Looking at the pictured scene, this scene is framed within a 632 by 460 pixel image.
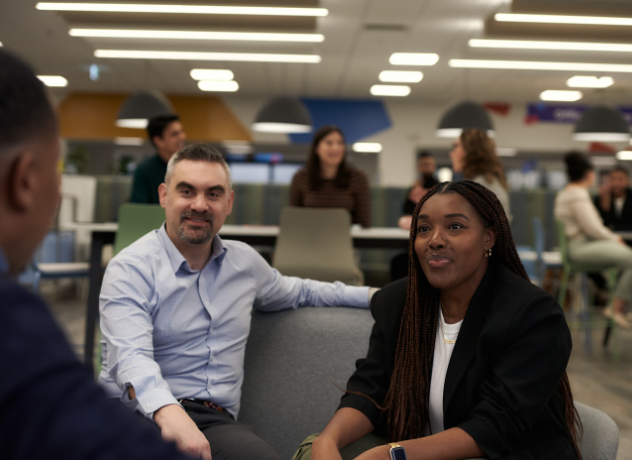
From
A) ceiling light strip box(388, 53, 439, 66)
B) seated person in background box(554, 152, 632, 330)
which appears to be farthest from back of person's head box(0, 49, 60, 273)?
ceiling light strip box(388, 53, 439, 66)

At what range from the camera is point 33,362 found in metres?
0.40

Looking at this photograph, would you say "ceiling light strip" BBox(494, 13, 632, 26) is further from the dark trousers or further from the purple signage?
the dark trousers

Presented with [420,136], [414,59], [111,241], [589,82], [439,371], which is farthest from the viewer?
[420,136]

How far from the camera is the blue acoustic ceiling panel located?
10.0 meters

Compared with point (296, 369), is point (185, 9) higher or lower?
higher

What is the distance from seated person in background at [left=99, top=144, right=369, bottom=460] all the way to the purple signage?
31.9ft

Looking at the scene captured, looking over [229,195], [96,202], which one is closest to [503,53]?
[96,202]

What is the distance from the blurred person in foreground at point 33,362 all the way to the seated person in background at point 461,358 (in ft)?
2.78

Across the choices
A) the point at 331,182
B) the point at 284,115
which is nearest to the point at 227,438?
the point at 331,182

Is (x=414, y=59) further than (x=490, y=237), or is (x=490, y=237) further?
(x=414, y=59)

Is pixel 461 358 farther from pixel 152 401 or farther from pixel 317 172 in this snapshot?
pixel 317 172

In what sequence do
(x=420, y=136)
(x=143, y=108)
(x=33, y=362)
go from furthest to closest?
(x=420, y=136)
(x=143, y=108)
(x=33, y=362)

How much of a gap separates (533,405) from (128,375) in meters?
0.91

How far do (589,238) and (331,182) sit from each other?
2.17 meters
